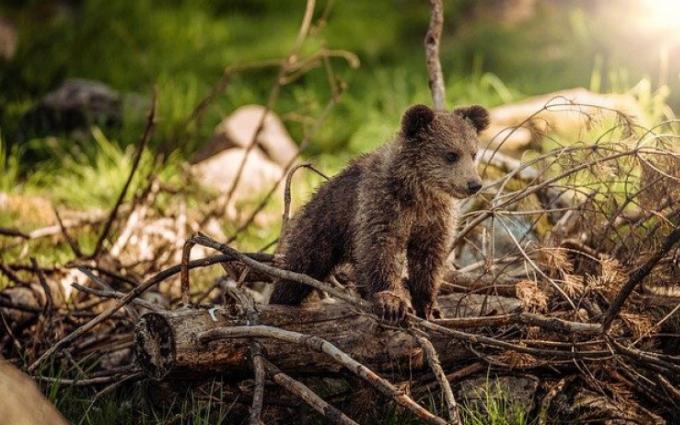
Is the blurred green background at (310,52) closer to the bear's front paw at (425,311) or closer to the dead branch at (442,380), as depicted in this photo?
the bear's front paw at (425,311)

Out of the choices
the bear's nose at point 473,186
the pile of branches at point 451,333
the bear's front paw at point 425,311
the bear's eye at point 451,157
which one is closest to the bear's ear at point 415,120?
the bear's eye at point 451,157

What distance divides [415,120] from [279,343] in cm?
108

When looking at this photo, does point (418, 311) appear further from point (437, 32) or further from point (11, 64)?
point (11, 64)

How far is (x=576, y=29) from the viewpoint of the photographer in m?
10.1

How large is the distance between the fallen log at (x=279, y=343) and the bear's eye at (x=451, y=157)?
60 cm

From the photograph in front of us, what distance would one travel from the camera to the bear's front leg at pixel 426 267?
4.02 m

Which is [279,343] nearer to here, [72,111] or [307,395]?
[307,395]

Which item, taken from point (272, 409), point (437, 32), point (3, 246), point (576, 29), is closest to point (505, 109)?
point (576, 29)

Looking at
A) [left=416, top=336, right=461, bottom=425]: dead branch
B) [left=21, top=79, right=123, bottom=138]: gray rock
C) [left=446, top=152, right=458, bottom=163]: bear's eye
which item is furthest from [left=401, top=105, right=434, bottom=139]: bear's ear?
[left=21, top=79, right=123, bottom=138]: gray rock

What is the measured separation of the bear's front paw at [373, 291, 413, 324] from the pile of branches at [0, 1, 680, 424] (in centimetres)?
3

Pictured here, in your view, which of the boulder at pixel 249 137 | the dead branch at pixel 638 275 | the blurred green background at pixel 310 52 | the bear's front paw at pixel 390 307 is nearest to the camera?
the dead branch at pixel 638 275

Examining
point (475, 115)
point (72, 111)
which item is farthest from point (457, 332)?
point (72, 111)

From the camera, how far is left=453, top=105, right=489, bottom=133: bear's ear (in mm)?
4309

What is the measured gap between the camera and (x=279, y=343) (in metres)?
3.91
